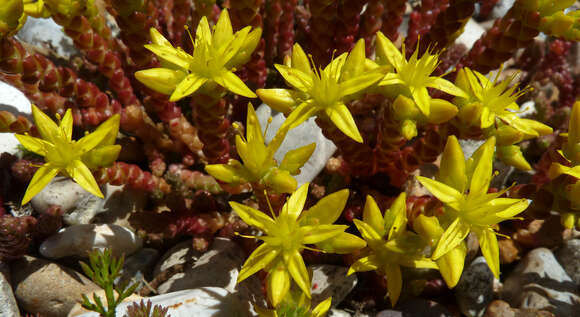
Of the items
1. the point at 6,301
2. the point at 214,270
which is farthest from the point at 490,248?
the point at 6,301

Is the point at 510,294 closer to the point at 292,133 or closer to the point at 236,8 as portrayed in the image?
the point at 292,133

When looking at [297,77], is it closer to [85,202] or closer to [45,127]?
[45,127]

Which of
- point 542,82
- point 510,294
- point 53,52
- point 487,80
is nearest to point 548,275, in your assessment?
point 510,294

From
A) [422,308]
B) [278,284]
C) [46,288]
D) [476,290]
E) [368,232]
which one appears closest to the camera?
[278,284]

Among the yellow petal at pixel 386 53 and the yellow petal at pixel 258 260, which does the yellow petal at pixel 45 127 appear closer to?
the yellow petal at pixel 258 260

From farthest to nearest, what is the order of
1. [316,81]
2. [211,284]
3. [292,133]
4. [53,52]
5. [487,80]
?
1. [53,52]
2. [292,133]
3. [211,284]
4. [487,80]
5. [316,81]
